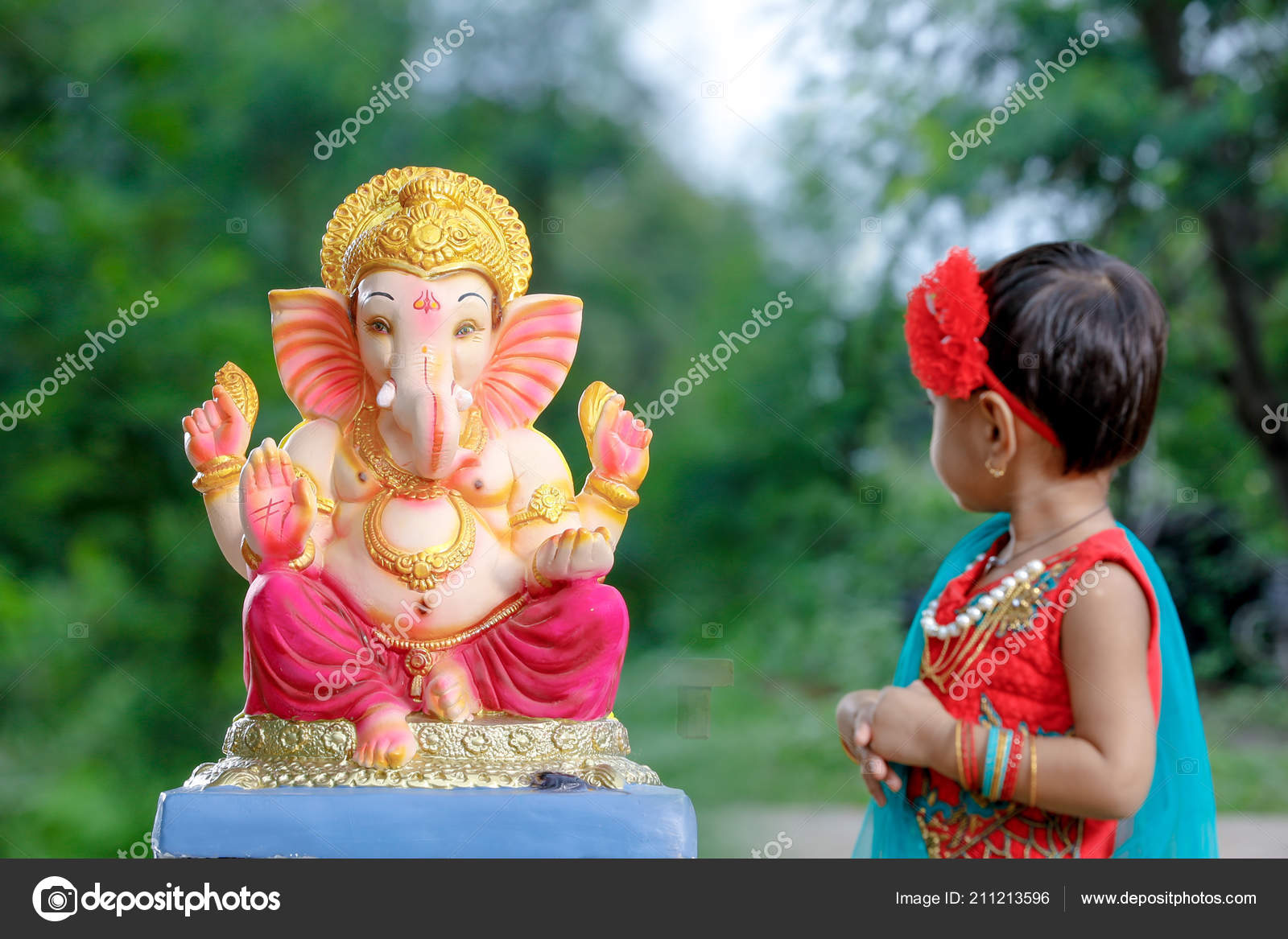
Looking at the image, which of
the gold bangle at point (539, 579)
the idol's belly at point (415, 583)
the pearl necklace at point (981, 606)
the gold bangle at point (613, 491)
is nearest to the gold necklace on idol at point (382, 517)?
the idol's belly at point (415, 583)

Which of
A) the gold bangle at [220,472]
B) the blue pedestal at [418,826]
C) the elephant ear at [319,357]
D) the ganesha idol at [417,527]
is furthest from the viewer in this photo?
the elephant ear at [319,357]

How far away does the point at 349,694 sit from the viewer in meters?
1.98

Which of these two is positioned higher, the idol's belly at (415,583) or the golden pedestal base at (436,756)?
the idol's belly at (415,583)

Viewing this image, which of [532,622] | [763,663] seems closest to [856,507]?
[763,663]

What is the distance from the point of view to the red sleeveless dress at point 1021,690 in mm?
1566

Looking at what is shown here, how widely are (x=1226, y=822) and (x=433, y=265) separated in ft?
12.7

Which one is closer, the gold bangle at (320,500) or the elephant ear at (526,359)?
the gold bangle at (320,500)

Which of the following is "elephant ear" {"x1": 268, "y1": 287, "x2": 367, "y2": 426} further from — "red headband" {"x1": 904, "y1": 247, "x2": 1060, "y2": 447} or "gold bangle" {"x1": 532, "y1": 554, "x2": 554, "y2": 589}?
"red headband" {"x1": 904, "y1": 247, "x2": 1060, "y2": 447}

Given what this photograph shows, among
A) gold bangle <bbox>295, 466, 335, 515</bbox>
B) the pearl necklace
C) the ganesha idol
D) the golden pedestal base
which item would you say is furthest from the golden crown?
the pearl necklace

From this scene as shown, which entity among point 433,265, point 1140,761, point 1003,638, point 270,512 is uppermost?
point 433,265

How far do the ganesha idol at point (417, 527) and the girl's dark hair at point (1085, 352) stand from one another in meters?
0.73

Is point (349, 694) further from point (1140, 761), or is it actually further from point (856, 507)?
point (856, 507)

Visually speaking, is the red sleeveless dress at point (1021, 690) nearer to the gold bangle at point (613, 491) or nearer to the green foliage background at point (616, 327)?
the gold bangle at point (613, 491)
